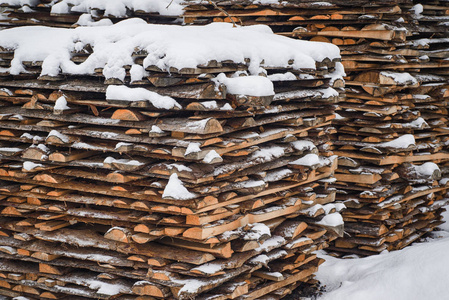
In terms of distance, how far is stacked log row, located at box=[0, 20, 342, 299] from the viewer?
5.18 meters

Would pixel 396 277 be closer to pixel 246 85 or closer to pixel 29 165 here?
pixel 246 85

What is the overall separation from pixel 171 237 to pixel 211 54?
70.9 inches

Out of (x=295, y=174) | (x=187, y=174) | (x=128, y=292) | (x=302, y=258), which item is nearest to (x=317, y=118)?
(x=295, y=174)

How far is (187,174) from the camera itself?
16.6 feet

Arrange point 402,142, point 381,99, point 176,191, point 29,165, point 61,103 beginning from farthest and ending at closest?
1. point 402,142
2. point 381,99
3. point 29,165
4. point 61,103
5. point 176,191

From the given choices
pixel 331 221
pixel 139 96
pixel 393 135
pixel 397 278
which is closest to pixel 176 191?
pixel 139 96

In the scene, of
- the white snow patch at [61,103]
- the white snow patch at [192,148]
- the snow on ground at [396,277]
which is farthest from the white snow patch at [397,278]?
the white snow patch at [61,103]

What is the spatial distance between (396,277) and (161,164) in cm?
337

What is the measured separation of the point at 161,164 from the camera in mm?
5234

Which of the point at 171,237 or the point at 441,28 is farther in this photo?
the point at 441,28

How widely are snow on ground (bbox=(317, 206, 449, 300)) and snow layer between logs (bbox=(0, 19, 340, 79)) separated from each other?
271 centimetres

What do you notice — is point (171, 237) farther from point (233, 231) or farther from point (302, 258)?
point (302, 258)

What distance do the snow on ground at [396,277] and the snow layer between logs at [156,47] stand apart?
271 cm

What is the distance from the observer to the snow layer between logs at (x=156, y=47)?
5.11 metres
